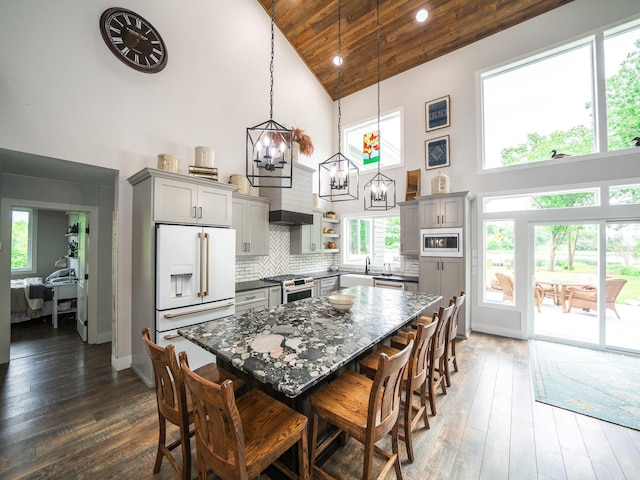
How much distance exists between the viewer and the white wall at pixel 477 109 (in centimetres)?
→ 358

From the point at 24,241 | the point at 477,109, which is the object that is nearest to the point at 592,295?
the point at 477,109

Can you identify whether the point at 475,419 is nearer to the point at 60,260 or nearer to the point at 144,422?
the point at 144,422

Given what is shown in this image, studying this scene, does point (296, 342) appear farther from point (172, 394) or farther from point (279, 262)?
point (279, 262)

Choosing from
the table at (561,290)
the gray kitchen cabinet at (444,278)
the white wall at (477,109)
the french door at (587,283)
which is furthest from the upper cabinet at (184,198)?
the table at (561,290)

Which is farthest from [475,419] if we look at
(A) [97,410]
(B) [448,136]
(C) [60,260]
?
(C) [60,260]

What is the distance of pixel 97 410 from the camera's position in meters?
2.31

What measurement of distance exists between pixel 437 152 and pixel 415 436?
4.56 meters

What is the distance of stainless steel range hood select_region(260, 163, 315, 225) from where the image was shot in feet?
14.2

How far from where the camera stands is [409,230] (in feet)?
15.9

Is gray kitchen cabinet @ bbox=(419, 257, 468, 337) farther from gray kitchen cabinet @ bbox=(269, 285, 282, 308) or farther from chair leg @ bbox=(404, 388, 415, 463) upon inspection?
chair leg @ bbox=(404, 388, 415, 463)

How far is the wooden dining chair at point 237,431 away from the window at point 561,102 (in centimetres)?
493

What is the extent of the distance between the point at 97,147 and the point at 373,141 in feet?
16.3

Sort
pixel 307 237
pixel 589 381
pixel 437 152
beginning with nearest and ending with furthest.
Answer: pixel 589 381 → pixel 437 152 → pixel 307 237

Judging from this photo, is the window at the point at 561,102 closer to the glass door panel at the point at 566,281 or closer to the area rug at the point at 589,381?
the glass door panel at the point at 566,281
